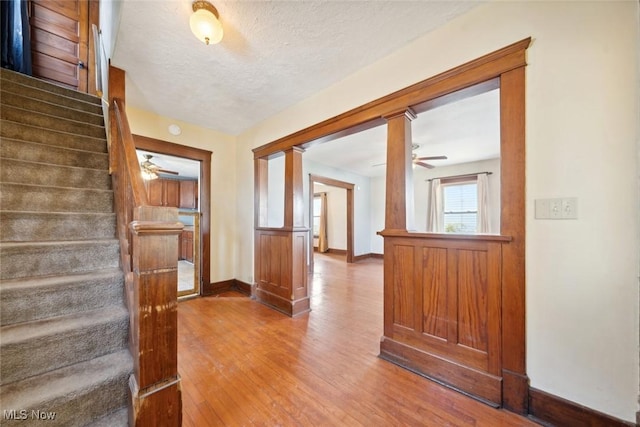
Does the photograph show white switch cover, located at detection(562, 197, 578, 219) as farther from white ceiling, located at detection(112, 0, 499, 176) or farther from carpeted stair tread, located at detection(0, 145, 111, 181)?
carpeted stair tread, located at detection(0, 145, 111, 181)

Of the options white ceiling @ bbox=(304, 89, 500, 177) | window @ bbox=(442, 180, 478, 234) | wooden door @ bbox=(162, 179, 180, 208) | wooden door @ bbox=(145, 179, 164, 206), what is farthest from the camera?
wooden door @ bbox=(162, 179, 180, 208)

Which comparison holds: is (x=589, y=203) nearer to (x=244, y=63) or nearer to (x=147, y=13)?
(x=244, y=63)

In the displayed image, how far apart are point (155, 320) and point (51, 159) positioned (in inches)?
77.8

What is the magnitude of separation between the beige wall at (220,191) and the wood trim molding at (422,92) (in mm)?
1620

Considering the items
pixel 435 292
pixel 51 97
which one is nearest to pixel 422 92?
pixel 435 292

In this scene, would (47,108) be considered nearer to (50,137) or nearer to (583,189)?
(50,137)

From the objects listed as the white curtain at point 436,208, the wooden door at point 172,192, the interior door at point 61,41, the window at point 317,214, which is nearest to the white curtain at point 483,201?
the white curtain at point 436,208

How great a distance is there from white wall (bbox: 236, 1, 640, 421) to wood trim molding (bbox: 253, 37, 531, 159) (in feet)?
0.23

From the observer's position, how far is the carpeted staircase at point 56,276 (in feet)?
3.43

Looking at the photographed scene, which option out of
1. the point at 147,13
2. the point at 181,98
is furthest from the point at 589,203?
the point at 181,98

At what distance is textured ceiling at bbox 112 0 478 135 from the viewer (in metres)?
1.62

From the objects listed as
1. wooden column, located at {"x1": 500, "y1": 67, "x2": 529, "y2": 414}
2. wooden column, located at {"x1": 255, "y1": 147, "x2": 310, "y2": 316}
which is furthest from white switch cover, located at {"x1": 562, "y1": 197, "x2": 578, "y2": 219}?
wooden column, located at {"x1": 255, "y1": 147, "x2": 310, "y2": 316}

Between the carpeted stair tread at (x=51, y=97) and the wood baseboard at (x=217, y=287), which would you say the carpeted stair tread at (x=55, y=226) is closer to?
the carpeted stair tread at (x=51, y=97)

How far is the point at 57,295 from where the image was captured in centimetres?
129
